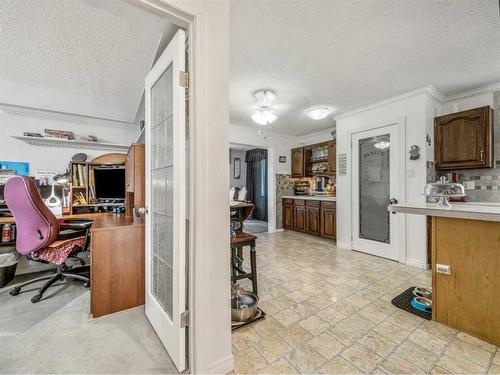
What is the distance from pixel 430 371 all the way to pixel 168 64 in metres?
2.51

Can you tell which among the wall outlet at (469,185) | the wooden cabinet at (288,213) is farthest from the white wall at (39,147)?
the wall outlet at (469,185)

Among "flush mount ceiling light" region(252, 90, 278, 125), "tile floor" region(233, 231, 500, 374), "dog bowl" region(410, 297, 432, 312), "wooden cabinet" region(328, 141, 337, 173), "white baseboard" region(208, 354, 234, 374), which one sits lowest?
"tile floor" region(233, 231, 500, 374)

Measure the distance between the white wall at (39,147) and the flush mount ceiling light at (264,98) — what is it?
8.29 ft

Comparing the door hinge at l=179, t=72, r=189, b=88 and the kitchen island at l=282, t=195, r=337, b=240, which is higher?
the door hinge at l=179, t=72, r=189, b=88

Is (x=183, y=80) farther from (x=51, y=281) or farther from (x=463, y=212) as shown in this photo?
(x=51, y=281)

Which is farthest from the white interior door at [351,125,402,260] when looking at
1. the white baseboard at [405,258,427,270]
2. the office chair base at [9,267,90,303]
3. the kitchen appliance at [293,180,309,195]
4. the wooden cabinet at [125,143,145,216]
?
the office chair base at [9,267,90,303]

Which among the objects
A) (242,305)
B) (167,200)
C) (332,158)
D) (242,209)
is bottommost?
(242,305)

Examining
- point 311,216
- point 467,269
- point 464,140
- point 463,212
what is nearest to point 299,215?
point 311,216

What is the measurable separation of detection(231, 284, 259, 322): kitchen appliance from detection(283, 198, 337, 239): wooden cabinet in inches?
112

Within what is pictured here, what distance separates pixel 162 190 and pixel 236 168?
6037 mm

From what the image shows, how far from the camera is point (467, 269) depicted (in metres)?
1.65

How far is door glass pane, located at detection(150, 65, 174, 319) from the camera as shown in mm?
1478

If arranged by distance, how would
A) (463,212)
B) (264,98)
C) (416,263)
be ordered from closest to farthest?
(463,212) < (416,263) < (264,98)

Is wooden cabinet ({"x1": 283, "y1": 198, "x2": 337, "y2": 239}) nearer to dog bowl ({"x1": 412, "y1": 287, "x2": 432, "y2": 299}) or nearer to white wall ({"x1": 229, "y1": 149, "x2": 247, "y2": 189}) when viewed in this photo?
dog bowl ({"x1": 412, "y1": 287, "x2": 432, "y2": 299})
